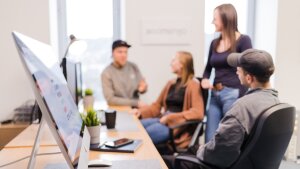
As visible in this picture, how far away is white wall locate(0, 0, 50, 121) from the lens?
3.11 m

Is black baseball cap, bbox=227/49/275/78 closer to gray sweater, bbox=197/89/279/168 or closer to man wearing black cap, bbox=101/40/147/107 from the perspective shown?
gray sweater, bbox=197/89/279/168

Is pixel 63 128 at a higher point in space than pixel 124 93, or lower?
higher

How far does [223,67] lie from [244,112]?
121 cm

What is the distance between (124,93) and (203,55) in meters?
1.05

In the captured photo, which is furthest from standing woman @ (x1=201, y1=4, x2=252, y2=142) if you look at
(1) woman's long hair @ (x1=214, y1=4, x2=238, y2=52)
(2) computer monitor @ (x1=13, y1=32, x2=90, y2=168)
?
(2) computer monitor @ (x1=13, y1=32, x2=90, y2=168)

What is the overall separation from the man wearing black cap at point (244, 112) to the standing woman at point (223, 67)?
0.87 m

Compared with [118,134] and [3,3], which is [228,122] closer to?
[118,134]

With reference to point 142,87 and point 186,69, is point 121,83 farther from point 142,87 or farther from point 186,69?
point 186,69

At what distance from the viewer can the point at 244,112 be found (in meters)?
1.46

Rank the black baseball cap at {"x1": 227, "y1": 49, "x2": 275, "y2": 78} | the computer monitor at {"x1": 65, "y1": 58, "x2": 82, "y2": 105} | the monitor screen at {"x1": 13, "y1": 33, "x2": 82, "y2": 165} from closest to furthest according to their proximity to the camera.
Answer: the monitor screen at {"x1": 13, "y1": 33, "x2": 82, "y2": 165} < the black baseball cap at {"x1": 227, "y1": 49, "x2": 275, "y2": 78} < the computer monitor at {"x1": 65, "y1": 58, "x2": 82, "y2": 105}

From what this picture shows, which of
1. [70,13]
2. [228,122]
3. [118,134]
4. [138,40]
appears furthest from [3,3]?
[228,122]

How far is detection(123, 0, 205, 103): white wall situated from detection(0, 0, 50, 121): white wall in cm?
92

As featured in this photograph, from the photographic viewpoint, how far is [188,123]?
2488 millimetres

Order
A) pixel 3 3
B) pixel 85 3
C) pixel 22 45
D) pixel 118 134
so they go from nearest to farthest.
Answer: pixel 22 45 → pixel 118 134 → pixel 3 3 → pixel 85 3
